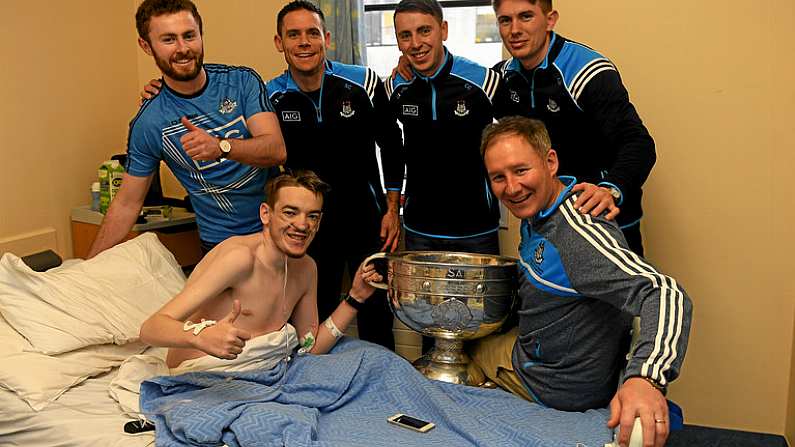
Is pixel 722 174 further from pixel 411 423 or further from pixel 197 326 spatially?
pixel 197 326

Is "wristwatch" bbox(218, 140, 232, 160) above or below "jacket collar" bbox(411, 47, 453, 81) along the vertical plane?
below

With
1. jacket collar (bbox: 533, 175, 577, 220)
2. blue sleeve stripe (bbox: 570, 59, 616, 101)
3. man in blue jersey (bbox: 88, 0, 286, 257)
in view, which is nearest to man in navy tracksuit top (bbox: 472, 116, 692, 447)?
jacket collar (bbox: 533, 175, 577, 220)

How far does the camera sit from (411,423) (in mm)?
2014

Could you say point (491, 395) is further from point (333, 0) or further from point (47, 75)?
point (47, 75)

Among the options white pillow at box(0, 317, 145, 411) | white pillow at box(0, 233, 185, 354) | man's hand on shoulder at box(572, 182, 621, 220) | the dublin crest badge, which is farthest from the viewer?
the dublin crest badge

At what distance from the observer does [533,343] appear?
83.7 inches

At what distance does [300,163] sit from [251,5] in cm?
101

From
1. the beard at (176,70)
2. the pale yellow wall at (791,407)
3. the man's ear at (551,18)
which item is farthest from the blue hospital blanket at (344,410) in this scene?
the pale yellow wall at (791,407)

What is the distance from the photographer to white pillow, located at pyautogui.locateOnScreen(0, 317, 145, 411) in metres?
2.13

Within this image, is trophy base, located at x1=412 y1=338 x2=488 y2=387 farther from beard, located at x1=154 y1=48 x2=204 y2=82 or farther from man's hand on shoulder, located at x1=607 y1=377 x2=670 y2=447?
beard, located at x1=154 y1=48 x2=204 y2=82

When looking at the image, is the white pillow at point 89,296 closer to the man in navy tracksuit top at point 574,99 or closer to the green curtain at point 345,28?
the green curtain at point 345,28

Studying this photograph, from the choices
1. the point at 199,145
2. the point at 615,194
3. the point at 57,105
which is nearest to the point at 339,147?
the point at 199,145

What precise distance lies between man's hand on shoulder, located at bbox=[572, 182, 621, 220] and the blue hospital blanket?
509 mm

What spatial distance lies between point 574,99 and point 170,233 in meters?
1.83
